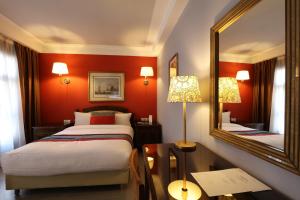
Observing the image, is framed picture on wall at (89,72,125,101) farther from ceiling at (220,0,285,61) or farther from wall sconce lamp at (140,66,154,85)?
ceiling at (220,0,285,61)

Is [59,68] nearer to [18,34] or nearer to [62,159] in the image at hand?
[18,34]

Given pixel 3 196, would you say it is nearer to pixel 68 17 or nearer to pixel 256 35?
pixel 68 17

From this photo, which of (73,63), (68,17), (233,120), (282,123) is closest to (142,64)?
(73,63)

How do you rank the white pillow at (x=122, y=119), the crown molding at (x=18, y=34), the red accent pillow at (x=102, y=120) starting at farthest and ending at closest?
the white pillow at (x=122, y=119)
the red accent pillow at (x=102, y=120)
the crown molding at (x=18, y=34)

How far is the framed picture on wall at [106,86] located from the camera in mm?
4312

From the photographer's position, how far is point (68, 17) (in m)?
2.79

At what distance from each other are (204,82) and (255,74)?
0.55 meters

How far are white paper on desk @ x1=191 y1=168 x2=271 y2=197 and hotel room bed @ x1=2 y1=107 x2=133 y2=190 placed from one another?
1.48 meters

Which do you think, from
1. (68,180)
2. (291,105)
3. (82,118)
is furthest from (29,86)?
(291,105)

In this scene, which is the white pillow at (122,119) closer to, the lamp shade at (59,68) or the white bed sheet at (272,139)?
the lamp shade at (59,68)

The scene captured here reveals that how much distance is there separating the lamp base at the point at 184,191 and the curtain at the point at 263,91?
0.52 m

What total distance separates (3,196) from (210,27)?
3192mm

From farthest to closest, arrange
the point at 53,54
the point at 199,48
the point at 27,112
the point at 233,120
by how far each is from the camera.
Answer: the point at 53,54, the point at 27,112, the point at 199,48, the point at 233,120

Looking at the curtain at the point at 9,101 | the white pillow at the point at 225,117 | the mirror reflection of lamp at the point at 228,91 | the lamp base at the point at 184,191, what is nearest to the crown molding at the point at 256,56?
the mirror reflection of lamp at the point at 228,91
